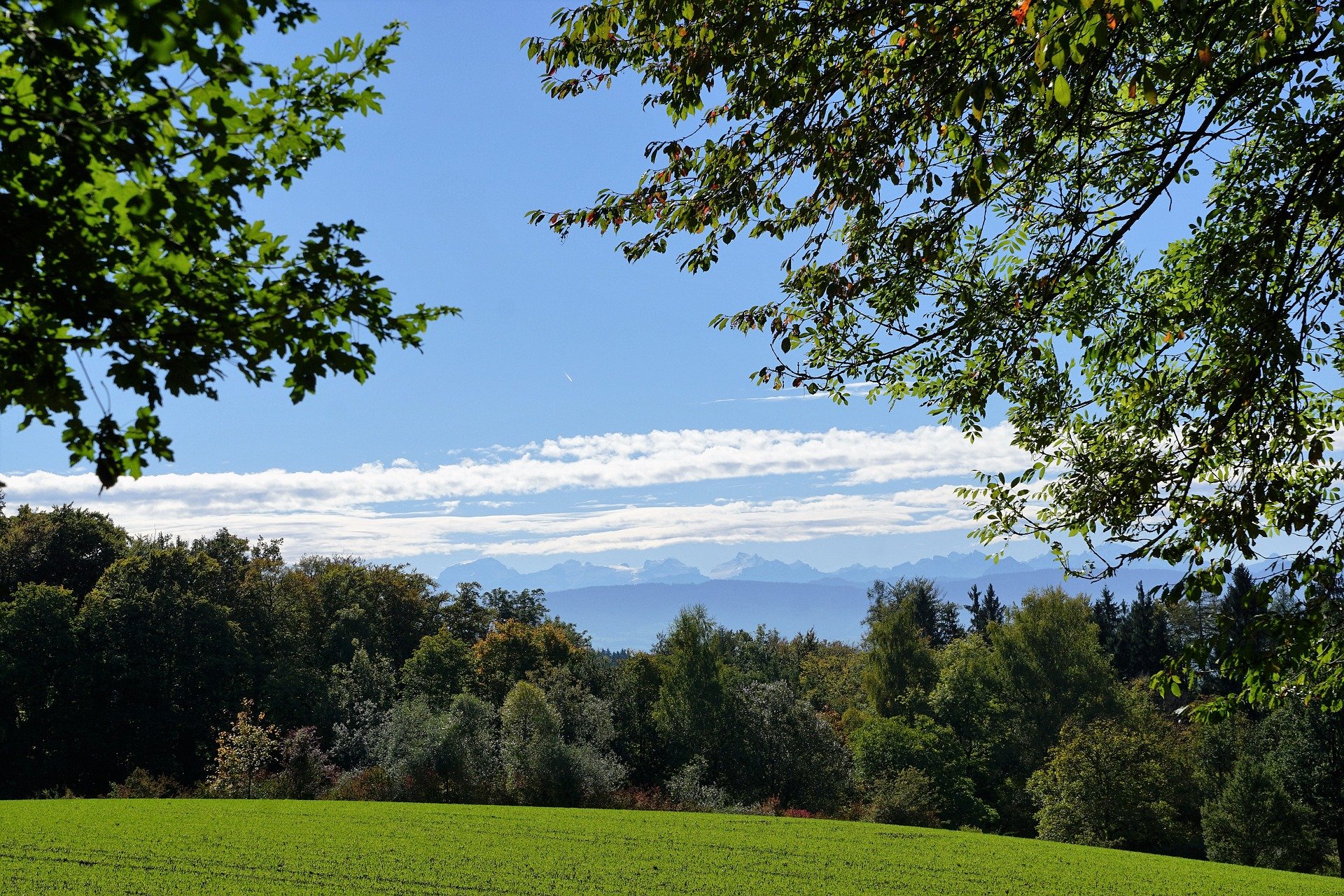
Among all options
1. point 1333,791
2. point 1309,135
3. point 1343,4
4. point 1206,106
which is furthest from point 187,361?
point 1333,791

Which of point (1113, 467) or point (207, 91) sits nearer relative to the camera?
point (207, 91)

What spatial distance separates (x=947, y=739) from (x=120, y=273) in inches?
1808

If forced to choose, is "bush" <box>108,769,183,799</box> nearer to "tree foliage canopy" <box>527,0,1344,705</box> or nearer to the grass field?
the grass field

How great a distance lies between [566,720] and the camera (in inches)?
1590

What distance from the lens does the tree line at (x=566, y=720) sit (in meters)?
35.8

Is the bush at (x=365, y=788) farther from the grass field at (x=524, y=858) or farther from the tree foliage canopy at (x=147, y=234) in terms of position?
the tree foliage canopy at (x=147, y=234)

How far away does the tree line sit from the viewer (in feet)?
117

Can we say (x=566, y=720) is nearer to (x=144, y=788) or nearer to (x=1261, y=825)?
(x=144, y=788)

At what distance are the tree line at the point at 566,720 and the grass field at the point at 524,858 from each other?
8.68m

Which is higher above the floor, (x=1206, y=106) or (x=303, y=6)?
(x=1206, y=106)

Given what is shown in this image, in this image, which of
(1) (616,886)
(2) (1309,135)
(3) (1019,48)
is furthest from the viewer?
(1) (616,886)

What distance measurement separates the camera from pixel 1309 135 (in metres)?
6.77

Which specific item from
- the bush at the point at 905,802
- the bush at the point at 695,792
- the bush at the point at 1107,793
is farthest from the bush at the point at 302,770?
the bush at the point at 1107,793

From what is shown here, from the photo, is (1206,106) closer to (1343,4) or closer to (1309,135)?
(1309,135)
